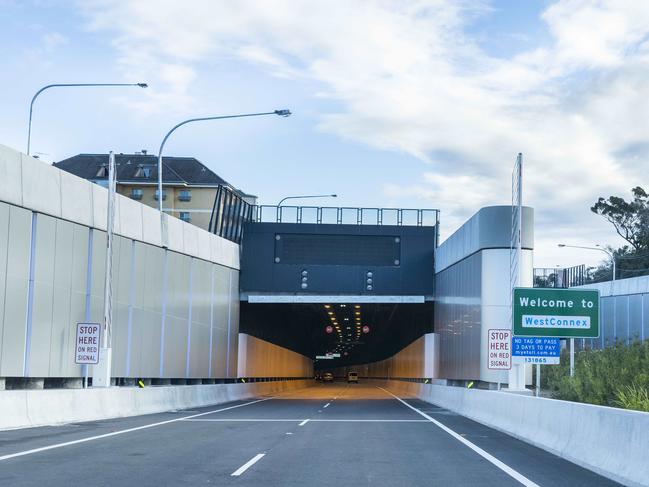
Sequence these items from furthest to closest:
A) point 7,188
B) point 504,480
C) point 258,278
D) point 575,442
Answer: point 258,278 → point 7,188 → point 575,442 → point 504,480

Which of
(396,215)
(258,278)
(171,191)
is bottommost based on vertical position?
(258,278)

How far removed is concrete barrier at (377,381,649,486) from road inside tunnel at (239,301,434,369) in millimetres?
34374

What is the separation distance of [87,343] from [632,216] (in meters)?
95.9

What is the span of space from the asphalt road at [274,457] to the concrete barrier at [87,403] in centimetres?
73

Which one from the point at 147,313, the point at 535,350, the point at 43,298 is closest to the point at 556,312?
the point at 535,350

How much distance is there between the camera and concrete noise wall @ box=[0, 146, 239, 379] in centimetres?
2430

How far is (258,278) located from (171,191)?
7942cm

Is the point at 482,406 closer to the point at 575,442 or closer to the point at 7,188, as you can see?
the point at 575,442

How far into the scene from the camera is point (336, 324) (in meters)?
87.9

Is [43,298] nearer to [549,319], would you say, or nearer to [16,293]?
[16,293]

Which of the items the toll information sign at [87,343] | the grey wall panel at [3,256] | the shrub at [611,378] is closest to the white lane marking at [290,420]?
the toll information sign at [87,343]

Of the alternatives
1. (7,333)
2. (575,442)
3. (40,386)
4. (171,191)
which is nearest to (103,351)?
(40,386)

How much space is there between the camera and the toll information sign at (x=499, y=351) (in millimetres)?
28906

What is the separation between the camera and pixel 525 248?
3622 centimetres
